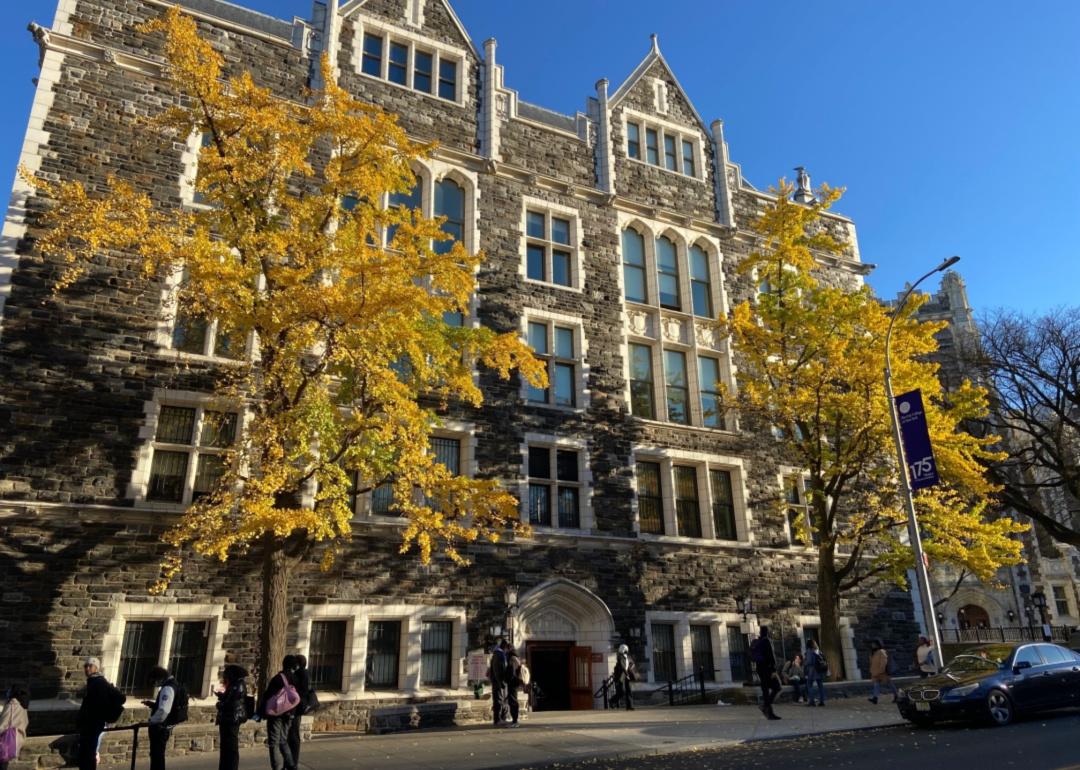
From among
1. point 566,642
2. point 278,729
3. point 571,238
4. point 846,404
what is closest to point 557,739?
point 278,729

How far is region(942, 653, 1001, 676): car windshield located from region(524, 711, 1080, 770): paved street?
3.36 feet

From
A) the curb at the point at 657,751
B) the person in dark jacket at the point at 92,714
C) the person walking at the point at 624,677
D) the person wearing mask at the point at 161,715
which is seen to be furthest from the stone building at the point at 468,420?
the person wearing mask at the point at 161,715

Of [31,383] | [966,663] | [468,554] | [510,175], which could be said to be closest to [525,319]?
[510,175]

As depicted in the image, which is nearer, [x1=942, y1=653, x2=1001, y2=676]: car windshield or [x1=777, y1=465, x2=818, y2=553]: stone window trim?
[x1=942, y1=653, x2=1001, y2=676]: car windshield

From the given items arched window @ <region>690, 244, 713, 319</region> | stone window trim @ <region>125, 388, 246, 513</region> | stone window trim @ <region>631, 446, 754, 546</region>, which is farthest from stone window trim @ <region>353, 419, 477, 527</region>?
arched window @ <region>690, 244, 713, 319</region>

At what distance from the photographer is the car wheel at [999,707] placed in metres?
12.9

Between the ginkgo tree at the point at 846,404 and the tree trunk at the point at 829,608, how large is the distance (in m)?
0.03

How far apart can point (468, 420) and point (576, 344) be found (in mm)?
4428

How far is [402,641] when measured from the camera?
17109 millimetres

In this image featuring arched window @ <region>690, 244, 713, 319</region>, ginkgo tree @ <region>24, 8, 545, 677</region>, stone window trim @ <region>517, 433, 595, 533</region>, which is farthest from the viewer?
arched window @ <region>690, 244, 713, 319</region>

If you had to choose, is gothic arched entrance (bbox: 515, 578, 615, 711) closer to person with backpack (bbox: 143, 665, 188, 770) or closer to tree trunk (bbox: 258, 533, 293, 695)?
tree trunk (bbox: 258, 533, 293, 695)

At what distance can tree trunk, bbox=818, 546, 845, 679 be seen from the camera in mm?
19281

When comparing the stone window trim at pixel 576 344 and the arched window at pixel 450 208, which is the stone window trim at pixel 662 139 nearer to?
the arched window at pixel 450 208

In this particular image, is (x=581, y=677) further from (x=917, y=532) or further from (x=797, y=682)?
(x=917, y=532)
